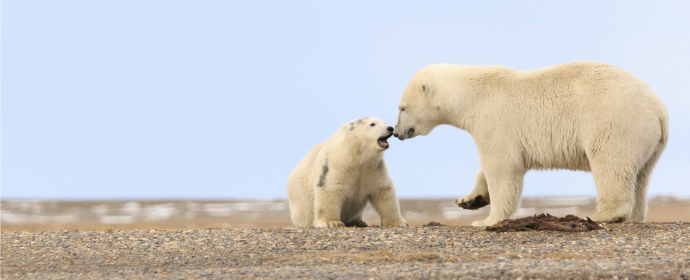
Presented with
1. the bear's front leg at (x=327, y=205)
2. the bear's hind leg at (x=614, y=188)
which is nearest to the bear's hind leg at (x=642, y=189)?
the bear's hind leg at (x=614, y=188)

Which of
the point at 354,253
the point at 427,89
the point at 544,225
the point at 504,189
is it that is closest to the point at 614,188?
the point at 544,225

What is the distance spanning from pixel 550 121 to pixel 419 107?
5.91 ft

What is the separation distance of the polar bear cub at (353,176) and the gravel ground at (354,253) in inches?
28.4

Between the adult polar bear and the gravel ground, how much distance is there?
625mm

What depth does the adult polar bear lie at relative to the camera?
7.97 m

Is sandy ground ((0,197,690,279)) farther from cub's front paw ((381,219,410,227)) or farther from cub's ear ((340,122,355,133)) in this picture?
cub's ear ((340,122,355,133))

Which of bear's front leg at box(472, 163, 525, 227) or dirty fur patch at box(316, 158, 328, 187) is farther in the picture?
dirty fur patch at box(316, 158, 328, 187)

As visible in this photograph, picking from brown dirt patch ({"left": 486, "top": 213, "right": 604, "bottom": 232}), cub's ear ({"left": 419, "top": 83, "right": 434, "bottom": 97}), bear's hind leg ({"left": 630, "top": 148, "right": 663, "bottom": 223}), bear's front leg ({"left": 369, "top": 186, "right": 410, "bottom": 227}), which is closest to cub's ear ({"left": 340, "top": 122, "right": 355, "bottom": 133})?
bear's front leg ({"left": 369, "top": 186, "right": 410, "bottom": 227})

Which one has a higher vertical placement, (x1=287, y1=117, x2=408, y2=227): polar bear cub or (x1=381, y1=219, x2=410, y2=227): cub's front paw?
(x1=287, y1=117, x2=408, y2=227): polar bear cub

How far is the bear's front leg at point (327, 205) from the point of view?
873cm

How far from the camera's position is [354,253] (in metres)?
6.84

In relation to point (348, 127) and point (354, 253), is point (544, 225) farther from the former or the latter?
point (348, 127)

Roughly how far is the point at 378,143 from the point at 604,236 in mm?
3074

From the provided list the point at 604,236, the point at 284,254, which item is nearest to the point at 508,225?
the point at 604,236
